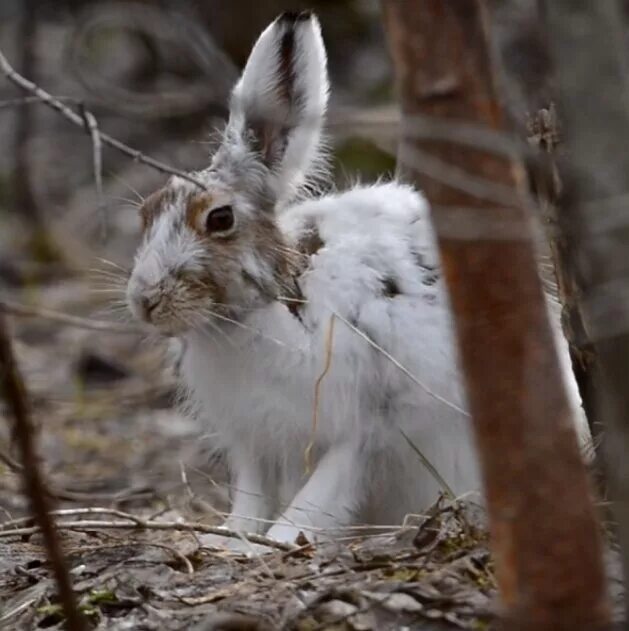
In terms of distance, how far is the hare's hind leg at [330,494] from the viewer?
169 inches

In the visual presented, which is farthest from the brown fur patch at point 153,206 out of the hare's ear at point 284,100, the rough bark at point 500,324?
the rough bark at point 500,324

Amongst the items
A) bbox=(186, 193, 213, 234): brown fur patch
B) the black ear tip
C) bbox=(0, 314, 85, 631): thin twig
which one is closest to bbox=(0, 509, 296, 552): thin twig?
bbox=(186, 193, 213, 234): brown fur patch

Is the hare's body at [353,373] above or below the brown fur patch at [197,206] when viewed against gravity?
below

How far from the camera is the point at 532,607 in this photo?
2.66 metres

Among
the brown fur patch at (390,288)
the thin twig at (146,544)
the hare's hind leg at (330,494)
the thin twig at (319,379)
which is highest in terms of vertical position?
the brown fur patch at (390,288)

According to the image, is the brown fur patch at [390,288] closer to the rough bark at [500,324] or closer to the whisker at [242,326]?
the whisker at [242,326]

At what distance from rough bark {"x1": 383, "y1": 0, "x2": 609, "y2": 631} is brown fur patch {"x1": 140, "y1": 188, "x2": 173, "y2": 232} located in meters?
1.81

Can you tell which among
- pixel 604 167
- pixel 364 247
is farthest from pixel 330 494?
pixel 604 167

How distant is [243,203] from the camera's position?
14.4 feet

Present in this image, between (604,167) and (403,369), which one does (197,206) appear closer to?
(403,369)

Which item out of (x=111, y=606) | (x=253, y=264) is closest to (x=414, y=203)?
(x=253, y=264)

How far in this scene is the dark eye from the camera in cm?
434

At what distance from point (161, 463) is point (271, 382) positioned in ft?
7.38

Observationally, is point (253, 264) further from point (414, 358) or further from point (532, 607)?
point (532, 607)
